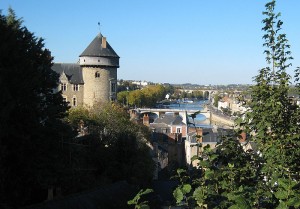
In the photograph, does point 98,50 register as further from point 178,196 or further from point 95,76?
point 178,196

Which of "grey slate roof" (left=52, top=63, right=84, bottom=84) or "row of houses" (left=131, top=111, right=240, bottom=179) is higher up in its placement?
"grey slate roof" (left=52, top=63, right=84, bottom=84)

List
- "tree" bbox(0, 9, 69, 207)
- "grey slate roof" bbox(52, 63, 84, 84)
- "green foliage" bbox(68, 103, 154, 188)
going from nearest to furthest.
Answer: "tree" bbox(0, 9, 69, 207) → "green foliage" bbox(68, 103, 154, 188) → "grey slate roof" bbox(52, 63, 84, 84)

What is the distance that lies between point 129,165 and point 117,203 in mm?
8673

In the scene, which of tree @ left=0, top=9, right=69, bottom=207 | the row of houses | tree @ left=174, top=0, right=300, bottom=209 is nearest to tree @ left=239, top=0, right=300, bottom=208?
tree @ left=174, top=0, right=300, bottom=209

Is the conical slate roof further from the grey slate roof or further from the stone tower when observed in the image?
the grey slate roof

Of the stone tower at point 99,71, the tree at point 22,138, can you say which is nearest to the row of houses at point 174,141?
the stone tower at point 99,71

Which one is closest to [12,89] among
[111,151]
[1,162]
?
[1,162]

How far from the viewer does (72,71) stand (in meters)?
37.6

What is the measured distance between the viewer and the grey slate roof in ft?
120

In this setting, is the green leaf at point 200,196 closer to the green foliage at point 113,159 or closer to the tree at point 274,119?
the tree at point 274,119

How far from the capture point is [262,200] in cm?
330

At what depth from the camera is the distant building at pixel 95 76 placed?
3509 centimetres

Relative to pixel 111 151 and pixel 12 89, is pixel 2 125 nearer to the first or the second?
pixel 12 89

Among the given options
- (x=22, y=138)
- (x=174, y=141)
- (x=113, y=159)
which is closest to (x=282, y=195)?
(x=22, y=138)
